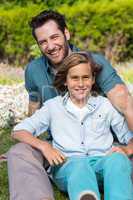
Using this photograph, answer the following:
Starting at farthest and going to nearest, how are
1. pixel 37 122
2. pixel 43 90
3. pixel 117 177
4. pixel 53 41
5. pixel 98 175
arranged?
pixel 43 90, pixel 53 41, pixel 37 122, pixel 98 175, pixel 117 177

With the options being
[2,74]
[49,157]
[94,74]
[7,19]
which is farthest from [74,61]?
[7,19]

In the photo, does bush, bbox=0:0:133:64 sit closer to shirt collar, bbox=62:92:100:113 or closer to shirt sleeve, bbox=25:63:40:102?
shirt sleeve, bbox=25:63:40:102

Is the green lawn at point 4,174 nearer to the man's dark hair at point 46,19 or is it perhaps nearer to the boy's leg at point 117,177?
the boy's leg at point 117,177

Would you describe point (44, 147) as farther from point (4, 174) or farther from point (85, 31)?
point (85, 31)

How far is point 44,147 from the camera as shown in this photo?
4.82m

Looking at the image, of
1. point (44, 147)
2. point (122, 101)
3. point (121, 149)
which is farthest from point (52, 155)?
point (122, 101)

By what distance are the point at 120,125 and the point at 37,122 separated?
2.01 ft

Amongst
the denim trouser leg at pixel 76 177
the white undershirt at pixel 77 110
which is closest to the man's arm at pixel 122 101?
the white undershirt at pixel 77 110

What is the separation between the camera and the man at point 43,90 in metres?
4.56

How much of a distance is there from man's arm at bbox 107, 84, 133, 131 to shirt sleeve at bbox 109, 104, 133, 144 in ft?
0.12

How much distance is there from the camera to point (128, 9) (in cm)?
1183

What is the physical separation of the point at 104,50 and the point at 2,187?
736 centimetres

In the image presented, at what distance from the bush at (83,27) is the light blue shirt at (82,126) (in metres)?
6.35

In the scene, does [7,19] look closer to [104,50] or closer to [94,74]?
[104,50]
